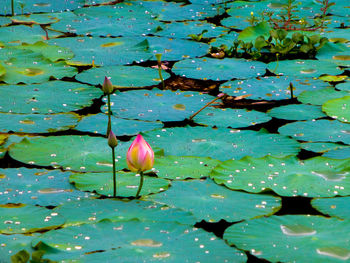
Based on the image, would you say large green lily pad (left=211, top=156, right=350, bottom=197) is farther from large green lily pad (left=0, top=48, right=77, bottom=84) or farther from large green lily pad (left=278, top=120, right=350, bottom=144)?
large green lily pad (left=0, top=48, right=77, bottom=84)

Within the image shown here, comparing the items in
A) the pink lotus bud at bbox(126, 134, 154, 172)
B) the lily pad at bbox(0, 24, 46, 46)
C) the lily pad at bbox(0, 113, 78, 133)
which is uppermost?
the pink lotus bud at bbox(126, 134, 154, 172)

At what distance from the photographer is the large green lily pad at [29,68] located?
3.62 metres

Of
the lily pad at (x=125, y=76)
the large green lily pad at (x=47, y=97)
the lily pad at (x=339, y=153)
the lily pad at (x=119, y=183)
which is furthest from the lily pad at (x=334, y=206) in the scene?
the lily pad at (x=125, y=76)

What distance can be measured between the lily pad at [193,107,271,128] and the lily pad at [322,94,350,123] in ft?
1.01

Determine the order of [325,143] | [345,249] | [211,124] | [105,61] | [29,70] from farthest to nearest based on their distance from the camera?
[105,61] → [29,70] → [211,124] → [325,143] → [345,249]

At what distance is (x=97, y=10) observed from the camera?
5168 millimetres

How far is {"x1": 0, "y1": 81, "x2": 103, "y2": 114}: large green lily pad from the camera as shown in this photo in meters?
3.21

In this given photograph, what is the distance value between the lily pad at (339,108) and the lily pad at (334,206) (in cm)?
85

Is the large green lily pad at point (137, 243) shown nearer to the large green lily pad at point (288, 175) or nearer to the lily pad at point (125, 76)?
the large green lily pad at point (288, 175)

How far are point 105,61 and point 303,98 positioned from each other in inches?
50.6

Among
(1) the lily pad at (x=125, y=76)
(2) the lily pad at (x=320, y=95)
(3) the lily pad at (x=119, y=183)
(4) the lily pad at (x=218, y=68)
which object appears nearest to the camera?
(3) the lily pad at (x=119, y=183)

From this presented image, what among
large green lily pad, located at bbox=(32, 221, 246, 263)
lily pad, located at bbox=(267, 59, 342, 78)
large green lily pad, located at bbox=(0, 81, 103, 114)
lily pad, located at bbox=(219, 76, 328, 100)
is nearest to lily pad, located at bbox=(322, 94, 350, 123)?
lily pad, located at bbox=(219, 76, 328, 100)

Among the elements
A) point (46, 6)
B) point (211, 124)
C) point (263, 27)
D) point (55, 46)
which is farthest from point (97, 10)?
point (211, 124)

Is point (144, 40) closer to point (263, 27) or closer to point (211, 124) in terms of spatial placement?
point (263, 27)
